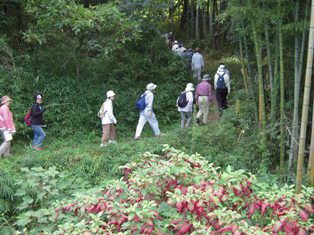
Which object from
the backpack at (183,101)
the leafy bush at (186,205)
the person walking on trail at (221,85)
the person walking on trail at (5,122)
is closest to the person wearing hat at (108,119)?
the backpack at (183,101)

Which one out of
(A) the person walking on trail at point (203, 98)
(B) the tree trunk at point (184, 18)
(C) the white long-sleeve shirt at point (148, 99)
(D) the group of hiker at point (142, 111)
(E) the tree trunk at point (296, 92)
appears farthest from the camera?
(B) the tree trunk at point (184, 18)

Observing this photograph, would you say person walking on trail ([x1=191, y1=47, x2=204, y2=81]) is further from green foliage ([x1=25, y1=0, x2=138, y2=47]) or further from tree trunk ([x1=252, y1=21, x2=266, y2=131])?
tree trunk ([x1=252, y1=21, x2=266, y2=131])

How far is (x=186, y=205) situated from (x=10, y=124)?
5.61 meters

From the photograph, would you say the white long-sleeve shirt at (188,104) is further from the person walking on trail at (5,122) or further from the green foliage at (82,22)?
the person walking on trail at (5,122)

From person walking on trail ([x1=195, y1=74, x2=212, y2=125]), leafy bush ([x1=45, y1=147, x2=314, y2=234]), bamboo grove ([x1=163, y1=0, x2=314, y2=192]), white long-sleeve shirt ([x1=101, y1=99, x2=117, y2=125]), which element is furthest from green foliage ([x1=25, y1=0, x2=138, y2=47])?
leafy bush ([x1=45, y1=147, x2=314, y2=234])

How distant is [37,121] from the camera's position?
28.4 feet

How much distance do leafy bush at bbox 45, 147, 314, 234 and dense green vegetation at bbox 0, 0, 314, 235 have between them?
16 mm

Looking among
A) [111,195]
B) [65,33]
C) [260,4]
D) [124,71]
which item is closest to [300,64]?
[260,4]

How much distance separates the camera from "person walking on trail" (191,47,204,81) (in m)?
13.5

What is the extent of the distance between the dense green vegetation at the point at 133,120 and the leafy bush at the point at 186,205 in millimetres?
16

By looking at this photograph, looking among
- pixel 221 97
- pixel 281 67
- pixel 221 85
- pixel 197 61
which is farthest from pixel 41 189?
pixel 197 61

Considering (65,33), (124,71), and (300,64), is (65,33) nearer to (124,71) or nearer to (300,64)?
(124,71)

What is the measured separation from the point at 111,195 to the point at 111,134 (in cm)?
555

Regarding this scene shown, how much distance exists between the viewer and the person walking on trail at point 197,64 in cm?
1349
